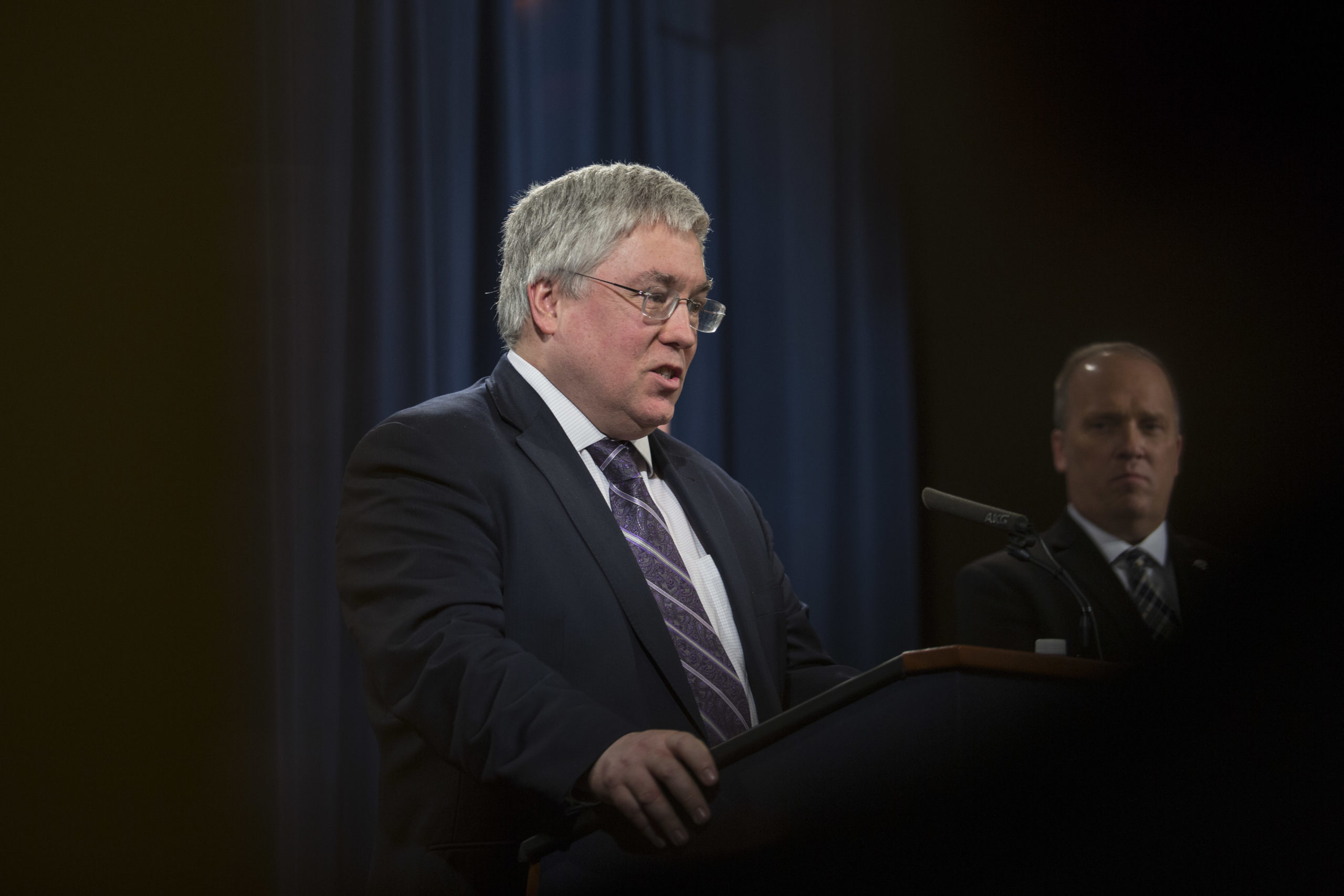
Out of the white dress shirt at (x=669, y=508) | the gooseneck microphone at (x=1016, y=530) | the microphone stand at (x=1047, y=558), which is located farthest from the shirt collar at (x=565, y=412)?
the microphone stand at (x=1047, y=558)

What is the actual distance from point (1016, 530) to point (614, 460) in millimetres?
596

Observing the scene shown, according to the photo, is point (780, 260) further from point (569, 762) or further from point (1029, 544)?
point (569, 762)

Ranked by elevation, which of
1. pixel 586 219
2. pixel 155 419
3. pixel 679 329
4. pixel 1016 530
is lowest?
pixel 1016 530

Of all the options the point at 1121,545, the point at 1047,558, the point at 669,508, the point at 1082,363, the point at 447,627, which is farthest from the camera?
the point at 1082,363

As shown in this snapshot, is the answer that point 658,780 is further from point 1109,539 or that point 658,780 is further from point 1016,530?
point 1109,539

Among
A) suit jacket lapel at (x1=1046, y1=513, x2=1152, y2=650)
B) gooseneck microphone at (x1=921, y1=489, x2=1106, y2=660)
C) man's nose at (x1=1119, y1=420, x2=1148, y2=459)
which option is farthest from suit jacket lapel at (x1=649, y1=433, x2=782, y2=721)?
man's nose at (x1=1119, y1=420, x2=1148, y2=459)

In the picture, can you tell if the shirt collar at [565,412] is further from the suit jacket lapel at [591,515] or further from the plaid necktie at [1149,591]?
the plaid necktie at [1149,591]

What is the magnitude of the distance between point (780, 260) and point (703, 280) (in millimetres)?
1373

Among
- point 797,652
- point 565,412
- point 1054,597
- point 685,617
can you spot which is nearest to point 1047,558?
point 797,652

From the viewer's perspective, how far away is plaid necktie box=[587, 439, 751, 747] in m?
1.45

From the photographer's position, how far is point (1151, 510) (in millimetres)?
2309

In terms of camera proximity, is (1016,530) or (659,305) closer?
(1016,530)

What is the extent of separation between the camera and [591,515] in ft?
4.83

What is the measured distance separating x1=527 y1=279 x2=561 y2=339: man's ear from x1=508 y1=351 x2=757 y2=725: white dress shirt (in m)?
0.06
